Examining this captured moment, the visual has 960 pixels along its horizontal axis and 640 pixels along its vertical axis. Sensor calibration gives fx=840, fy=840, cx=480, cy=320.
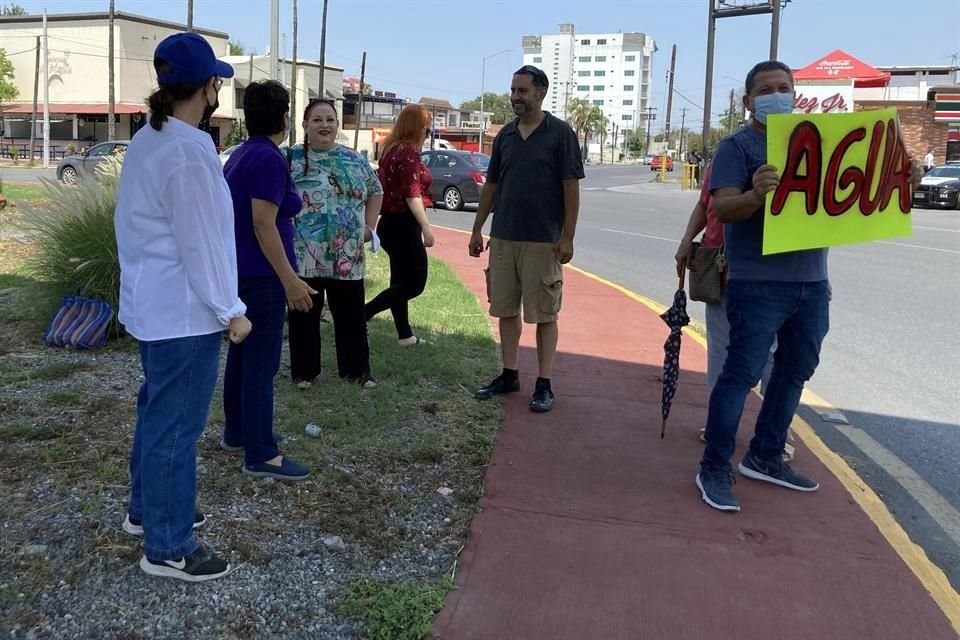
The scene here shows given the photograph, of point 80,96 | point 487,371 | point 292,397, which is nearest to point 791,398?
point 487,371

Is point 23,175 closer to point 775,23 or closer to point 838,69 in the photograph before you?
point 775,23

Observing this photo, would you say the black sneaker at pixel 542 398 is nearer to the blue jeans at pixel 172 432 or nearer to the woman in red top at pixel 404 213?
the woman in red top at pixel 404 213

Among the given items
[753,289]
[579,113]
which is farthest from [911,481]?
[579,113]

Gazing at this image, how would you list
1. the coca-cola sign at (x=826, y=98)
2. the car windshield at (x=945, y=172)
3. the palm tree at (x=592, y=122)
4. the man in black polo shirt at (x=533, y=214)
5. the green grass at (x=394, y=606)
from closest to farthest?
the green grass at (x=394, y=606) → the man in black polo shirt at (x=533, y=214) → the car windshield at (x=945, y=172) → the coca-cola sign at (x=826, y=98) → the palm tree at (x=592, y=122)

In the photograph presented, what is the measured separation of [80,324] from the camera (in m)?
5.81

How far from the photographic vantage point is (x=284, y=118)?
3807 millimetres

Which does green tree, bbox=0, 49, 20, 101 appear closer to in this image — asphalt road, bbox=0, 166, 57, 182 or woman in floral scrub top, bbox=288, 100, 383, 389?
asphalt road, bbox=0, 166, 57, 182

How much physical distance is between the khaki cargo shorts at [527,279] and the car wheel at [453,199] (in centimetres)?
1550

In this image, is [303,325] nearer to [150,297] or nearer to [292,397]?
[292,397]

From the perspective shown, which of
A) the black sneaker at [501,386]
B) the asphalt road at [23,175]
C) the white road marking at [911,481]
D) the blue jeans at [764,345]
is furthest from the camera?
the asphalt road at [23,175]

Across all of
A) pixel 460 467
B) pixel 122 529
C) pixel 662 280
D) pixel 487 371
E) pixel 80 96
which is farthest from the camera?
pixel 80 96

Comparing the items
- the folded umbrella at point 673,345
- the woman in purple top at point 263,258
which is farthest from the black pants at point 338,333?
the folded umbrella at point 673,345

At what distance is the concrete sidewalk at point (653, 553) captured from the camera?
9.46ft

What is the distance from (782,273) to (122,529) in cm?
290
